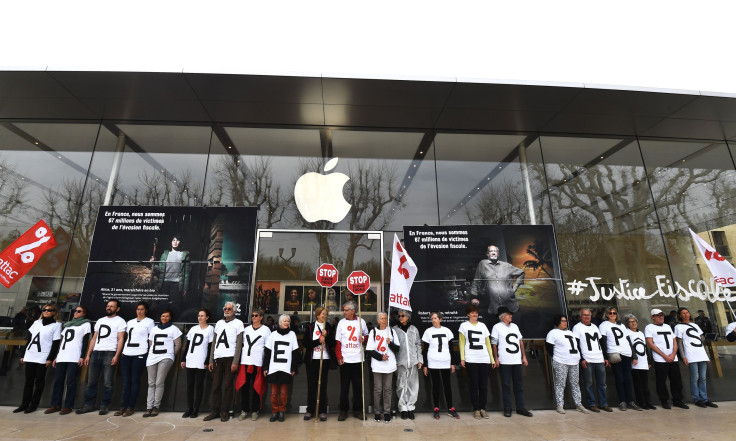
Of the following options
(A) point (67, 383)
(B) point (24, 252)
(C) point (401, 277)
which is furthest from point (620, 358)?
(B) point (24, 252)

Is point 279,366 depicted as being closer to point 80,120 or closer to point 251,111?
point 251,111

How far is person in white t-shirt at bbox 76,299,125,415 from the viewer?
19.8 ft

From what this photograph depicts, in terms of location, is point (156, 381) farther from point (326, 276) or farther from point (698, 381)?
point (698, 381)

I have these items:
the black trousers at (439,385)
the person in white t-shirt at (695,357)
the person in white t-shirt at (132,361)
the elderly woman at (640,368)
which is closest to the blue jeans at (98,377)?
the person in white t-shirt at (132,361)

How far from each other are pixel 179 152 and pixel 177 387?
490cm

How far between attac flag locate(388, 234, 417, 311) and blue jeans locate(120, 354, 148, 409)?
14.5 ft

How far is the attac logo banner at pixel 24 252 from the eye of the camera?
6.86 meters

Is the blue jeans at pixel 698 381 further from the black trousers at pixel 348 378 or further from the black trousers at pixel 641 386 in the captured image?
the black trousers at pixel 348 378

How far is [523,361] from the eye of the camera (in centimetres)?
644

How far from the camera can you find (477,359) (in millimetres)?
6102

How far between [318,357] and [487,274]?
3.59 meters

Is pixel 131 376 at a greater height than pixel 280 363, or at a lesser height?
lesser

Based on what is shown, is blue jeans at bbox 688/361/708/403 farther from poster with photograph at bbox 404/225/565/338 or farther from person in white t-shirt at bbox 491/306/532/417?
person in white t-shirt at bbox 491/306/532/417

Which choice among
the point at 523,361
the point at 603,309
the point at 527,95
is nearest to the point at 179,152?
the point at 527,95
